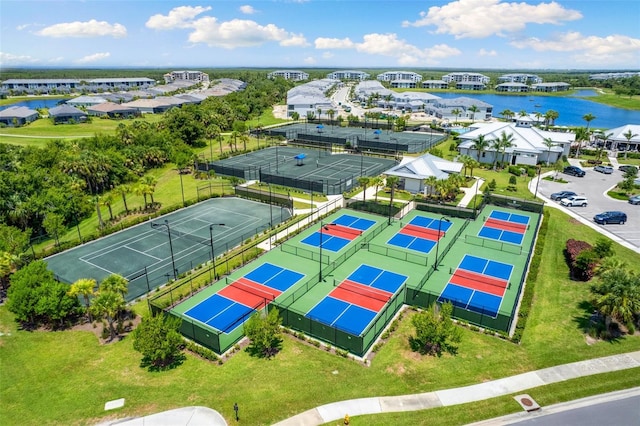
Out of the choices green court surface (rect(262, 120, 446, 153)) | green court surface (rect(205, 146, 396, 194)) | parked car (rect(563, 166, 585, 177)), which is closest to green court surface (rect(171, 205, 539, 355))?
green court surface (rect(205, 146, 396, 194))

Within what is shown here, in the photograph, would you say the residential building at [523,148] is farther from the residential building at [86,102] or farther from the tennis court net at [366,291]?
the residential building at [86,102]

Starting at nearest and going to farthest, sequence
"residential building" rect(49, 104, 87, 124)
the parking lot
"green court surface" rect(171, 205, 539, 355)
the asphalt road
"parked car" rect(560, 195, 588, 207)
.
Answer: the asphalt road → "green court surface" rect(171, 205, 539, 355) → the parking lot → "parked car" rect(560, 195, 588, 207) → "residential building" rect(49, 104, 87, 124)

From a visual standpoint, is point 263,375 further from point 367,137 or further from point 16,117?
point 16,117

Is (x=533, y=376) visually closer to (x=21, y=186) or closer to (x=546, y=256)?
(x=546, y=256)

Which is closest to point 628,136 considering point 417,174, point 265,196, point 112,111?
point 417,174

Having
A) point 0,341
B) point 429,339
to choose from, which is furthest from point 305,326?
point 0,341

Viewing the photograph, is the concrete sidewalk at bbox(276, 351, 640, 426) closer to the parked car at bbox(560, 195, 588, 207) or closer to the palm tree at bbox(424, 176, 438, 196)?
the palm tree at bbox(424, 176, 438, 196)
